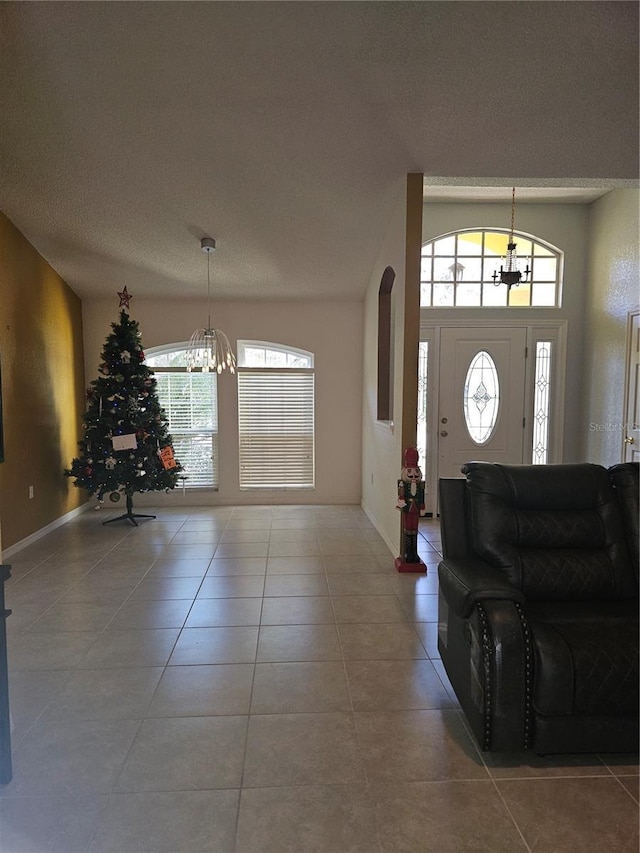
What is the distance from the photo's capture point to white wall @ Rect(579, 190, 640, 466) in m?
4.82

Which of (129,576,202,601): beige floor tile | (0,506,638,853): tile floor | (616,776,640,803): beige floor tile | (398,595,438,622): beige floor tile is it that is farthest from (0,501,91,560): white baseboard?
(616,776,640,803): beige floor tile

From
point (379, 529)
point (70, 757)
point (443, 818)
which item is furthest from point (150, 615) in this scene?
point (379, 529)

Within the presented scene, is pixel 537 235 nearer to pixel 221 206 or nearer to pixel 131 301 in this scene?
pixel 221 206

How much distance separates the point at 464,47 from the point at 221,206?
225 cm

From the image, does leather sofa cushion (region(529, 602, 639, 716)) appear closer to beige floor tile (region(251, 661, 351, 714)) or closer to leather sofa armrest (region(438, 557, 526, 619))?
leather sofa armrest (region(438, 557, 526, 619))

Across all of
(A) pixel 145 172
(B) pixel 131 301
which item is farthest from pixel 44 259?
(A) pixel 145 172

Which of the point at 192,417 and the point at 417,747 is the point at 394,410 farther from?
the point at 192,417

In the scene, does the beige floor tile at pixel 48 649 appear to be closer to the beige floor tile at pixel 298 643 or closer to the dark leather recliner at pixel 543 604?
the beige floor tile at pixel 298 643

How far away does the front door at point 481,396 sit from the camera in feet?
18.3

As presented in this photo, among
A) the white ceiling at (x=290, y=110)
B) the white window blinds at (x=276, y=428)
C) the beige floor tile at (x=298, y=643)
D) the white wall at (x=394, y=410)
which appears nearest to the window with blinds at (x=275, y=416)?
the white window blinds at (x=276, y=428)

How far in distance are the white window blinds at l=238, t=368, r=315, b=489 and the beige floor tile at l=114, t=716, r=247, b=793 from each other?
4.33 m

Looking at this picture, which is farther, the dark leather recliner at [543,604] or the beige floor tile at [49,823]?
the dark leather recliner at [543,604]

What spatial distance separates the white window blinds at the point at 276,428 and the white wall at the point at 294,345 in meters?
0.10

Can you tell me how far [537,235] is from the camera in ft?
18.0
